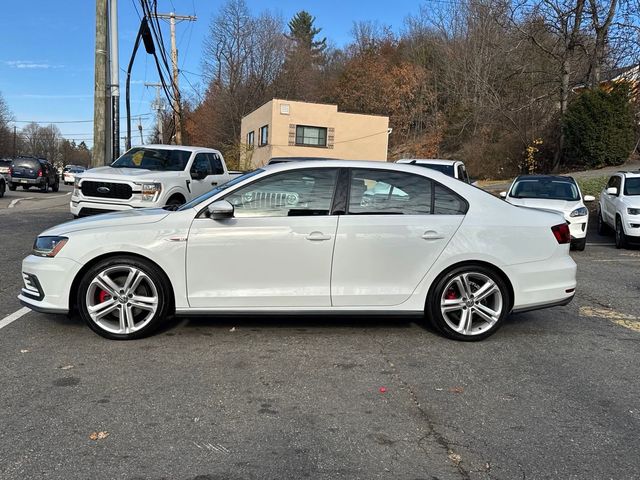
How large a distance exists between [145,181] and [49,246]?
5.20m

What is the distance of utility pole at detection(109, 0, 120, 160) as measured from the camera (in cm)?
1395

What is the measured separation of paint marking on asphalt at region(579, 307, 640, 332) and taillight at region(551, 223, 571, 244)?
1.42 metres

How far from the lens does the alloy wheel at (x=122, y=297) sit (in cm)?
480

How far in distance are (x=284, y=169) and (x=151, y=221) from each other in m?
1.26

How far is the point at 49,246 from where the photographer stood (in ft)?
15.9

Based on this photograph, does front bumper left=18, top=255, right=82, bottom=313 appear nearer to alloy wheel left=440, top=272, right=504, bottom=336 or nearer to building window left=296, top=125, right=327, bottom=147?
alloy wheel left=440, top=272, right=504, bottom=336

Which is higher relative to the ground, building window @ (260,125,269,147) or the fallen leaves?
building window @ (260,125,269,147)

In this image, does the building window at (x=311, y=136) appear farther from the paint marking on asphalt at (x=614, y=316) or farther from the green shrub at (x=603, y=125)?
the paint marking on asphalt at (x=614, y=316)

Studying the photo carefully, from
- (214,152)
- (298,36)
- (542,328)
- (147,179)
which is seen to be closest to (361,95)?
(298,36)

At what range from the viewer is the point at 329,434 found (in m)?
3.34

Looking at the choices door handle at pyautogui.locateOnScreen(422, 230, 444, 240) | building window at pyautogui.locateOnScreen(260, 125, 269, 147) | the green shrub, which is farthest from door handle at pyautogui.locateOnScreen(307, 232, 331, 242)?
building window at pyautogui.locateOnScreen(260, 125, 269, 147)

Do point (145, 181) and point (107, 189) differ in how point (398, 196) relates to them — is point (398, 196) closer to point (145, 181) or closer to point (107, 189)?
point (145, 181)

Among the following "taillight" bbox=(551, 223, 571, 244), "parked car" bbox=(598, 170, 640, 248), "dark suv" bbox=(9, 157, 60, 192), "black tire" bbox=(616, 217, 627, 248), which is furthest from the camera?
"dark suv" bbox=(9, 157, 60, 192)

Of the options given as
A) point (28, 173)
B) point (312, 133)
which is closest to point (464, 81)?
point (312, 133)
